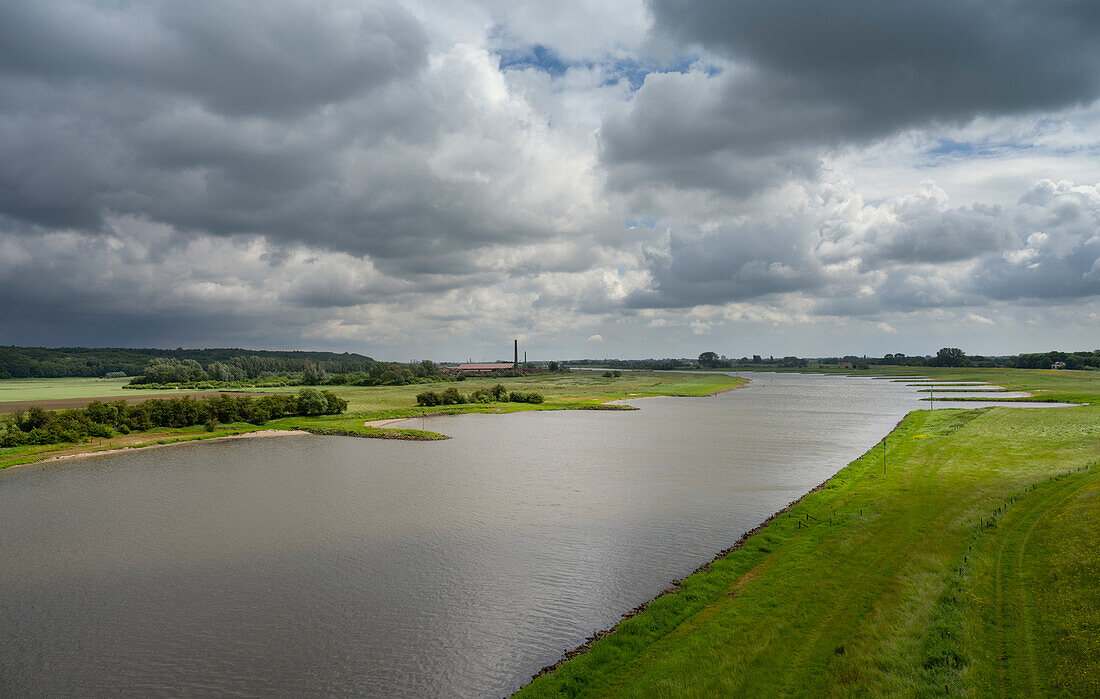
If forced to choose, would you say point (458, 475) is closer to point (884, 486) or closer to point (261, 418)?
point (884, 486)

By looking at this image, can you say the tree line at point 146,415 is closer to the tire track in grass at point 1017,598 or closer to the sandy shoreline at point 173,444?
the sandy shoreline at point 173,444

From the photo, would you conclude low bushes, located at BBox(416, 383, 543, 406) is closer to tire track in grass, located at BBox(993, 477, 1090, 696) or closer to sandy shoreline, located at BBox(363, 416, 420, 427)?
sandy shoreline, located at BBox(363, 416, 420, 427)

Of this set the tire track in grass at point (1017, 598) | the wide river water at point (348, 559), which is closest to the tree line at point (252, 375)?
the wide river water at point (348, 559)

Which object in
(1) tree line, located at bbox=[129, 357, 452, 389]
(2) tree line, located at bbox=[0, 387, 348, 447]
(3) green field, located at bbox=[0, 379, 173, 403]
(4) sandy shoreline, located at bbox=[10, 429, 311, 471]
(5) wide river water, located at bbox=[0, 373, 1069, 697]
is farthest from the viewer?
(1) tree line, located at bbox=[129, 357, 452, 389]

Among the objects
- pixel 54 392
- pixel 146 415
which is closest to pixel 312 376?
pixel 54 392

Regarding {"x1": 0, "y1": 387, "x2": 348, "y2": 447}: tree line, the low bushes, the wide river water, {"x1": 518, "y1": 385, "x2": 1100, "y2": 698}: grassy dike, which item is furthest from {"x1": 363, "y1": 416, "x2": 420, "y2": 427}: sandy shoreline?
{"x1": 518, "y1": 385, "x2": 1100, "y2": 698}: grassy dike

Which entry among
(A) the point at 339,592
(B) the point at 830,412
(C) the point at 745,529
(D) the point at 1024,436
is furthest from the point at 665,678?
(B) the point at 830,412

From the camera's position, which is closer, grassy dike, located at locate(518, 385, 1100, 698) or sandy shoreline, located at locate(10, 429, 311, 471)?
grassy dike, located at locate(518, 385, 1100, 698)
